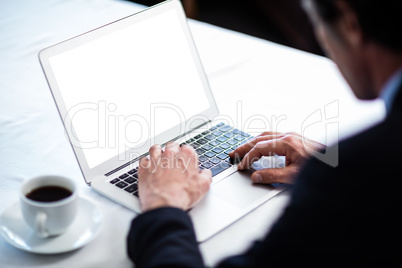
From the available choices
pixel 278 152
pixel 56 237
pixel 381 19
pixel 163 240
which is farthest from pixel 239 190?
pixel 381 19

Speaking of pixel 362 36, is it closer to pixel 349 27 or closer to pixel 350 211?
pixel 349 27

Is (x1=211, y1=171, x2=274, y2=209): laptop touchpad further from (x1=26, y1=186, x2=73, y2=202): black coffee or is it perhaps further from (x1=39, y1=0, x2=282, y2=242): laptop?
(x1=26, y1=186, x2=73, y2=202): black coffee

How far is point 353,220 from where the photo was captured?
2.15 ft

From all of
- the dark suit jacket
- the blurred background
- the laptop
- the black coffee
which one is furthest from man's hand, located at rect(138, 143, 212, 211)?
the blurred background

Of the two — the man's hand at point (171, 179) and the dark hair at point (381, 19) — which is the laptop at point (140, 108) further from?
the dark hair at point (381, 19)

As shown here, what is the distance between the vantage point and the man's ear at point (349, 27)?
66 centimetres

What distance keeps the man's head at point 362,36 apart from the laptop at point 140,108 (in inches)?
12.8

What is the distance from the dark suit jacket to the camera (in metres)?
0.65

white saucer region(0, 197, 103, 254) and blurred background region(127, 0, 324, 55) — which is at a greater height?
white saucer region(0, 197, 103, 254)

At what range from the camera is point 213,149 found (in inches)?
43.6

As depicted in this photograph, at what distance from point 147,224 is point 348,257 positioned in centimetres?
32

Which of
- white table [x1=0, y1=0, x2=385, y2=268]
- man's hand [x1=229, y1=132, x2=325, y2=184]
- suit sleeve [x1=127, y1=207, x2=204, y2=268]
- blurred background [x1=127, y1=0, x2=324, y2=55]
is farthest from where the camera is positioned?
blurred background [x1=127, y1=0, x2=324, y2=55]

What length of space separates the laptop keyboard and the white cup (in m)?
0.15

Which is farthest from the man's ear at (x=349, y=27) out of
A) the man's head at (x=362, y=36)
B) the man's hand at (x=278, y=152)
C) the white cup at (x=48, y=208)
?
the white cup at (x=48, y=208)
